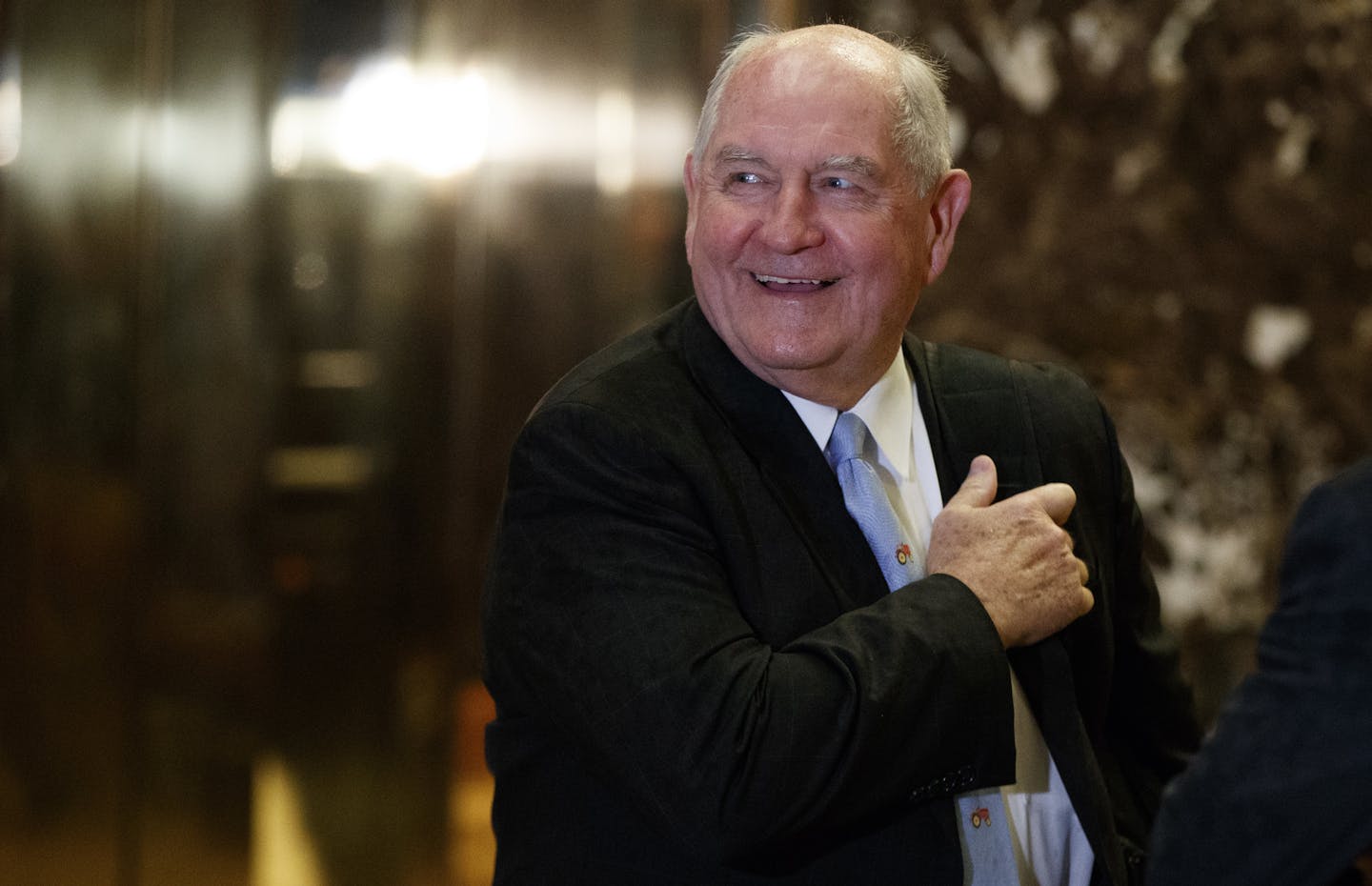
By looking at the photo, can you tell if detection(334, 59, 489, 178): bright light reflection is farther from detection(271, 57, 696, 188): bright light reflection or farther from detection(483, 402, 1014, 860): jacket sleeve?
detection(483, 402, 1014, 860): jacket sleeve

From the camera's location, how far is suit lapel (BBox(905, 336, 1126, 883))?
5.92 ft

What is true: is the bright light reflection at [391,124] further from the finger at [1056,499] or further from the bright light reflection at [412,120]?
the finger at [1056,499]

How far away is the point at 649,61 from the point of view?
4047 millimetres

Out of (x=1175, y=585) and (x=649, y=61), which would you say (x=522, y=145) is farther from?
(x=1175, y=585)

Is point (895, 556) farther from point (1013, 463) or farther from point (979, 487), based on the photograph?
point (1013, 463)

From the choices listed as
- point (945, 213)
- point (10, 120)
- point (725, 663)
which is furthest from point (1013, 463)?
point (10, 120)

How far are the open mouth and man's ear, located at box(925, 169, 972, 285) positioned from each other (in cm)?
25

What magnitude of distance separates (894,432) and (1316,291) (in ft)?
9.33

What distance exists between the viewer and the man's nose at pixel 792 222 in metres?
1.81

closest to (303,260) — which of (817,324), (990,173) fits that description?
(990,173)

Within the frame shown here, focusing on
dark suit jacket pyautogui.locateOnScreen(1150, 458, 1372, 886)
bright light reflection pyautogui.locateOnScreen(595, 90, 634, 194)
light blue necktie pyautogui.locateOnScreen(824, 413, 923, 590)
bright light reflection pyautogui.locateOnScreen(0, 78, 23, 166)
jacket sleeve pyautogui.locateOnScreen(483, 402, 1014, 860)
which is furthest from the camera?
bright light reflection pyautogui.locateOnScreen(595, 90, 634, 194)

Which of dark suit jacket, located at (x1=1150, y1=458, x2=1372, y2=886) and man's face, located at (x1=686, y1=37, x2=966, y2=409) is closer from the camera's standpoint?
dark suit jacket, located at (x1=1150, y1=458, x2=1372, y2=886)

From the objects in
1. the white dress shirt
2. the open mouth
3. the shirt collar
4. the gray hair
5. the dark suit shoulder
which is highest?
the gray hair

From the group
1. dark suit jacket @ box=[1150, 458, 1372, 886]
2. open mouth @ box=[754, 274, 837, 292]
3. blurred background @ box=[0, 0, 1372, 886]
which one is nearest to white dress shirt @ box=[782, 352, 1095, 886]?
open mouth @ box=[754, 274, 837, 292]
